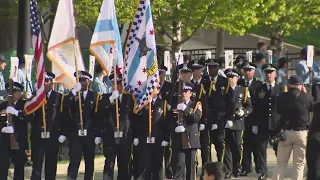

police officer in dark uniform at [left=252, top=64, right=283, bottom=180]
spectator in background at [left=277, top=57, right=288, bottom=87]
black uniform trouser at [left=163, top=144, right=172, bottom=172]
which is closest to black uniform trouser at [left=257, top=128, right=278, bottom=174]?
police officer in dark uniform at [left=252, top=64, right=283, bottom=180]

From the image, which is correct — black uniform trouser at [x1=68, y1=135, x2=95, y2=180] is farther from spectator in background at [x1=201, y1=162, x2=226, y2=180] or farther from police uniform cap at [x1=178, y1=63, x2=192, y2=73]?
spectator in background at [x1=201, y1=162, x2=226, y2=180]

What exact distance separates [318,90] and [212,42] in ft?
64.1

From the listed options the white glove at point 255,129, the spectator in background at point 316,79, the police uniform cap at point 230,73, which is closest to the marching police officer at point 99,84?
the police uniform cap at point 230,73

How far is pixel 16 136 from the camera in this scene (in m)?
16.1

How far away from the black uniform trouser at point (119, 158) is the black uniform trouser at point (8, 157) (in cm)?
150

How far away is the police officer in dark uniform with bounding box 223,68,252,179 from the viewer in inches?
669

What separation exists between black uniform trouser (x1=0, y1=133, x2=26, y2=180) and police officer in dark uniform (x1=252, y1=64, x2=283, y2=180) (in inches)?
169

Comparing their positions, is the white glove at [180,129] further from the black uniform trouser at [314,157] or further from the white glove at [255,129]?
the black uniform trouser at [314,157]

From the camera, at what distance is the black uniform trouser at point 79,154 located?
15.9m

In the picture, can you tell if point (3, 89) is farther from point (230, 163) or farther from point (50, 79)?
point (230, 163)

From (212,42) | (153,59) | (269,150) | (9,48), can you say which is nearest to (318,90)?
(269,150)

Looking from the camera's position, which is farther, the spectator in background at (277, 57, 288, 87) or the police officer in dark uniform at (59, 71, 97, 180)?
the spectator in background at (277, 57, 288, 87)

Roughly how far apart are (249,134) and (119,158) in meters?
2.90

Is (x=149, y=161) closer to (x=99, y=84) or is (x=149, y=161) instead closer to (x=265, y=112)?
(x=265, y=112)
